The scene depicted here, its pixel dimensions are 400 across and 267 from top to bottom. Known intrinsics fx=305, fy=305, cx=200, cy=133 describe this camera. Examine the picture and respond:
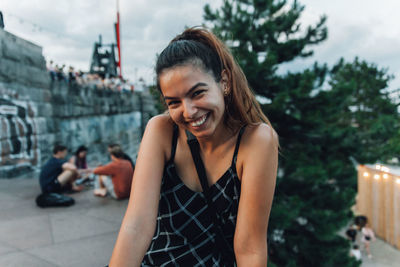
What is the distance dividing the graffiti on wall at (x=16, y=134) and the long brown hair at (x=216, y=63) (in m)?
6.05

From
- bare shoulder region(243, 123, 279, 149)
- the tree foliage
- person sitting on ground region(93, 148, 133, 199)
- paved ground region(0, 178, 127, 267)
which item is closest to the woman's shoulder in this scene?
bare shoulder region(243, 123, 279, 149)

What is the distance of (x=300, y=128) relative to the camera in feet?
33.8

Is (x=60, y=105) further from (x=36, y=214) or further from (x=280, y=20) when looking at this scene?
(x=280, y=20)

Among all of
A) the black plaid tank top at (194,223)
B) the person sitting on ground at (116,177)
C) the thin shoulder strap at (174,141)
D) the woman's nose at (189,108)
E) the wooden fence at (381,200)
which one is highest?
the woman's nose at (189,108)

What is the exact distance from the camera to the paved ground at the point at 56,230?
7.82 ft

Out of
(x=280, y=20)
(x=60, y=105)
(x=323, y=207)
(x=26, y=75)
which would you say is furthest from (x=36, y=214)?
(x=280, y=20)

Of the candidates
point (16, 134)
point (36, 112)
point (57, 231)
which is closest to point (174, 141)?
point (57, 231)

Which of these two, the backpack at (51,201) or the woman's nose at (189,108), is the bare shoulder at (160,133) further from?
the backpack at (51,201)

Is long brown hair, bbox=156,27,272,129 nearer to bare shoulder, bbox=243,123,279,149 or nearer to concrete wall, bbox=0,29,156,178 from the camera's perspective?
bare shoulder, bbox=243,123,279,149

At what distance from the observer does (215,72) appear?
47.9 inches

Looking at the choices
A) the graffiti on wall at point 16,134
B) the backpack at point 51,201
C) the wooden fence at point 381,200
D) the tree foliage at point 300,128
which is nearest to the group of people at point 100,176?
the backpack at point 51,201

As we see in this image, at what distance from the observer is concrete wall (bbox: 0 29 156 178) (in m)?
6.19

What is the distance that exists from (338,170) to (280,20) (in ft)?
18.0

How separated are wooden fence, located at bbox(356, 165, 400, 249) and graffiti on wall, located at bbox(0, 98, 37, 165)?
11998 mm
